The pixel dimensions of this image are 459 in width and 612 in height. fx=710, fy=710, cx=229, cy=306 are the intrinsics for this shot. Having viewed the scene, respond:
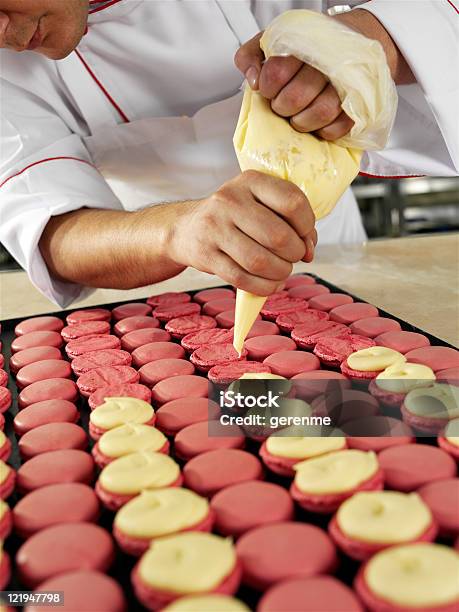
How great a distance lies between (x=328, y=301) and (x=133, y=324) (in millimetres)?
468

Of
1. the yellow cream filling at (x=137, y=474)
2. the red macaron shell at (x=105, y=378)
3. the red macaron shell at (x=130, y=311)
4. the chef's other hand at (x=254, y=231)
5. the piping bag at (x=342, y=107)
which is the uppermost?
the piping bag at (x=342, y=107)

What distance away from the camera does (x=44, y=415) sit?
4.06 feet

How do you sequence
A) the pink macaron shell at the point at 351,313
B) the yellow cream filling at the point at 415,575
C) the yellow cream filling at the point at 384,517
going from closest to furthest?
the yellow cream filling at the point at 415,575 → the yellow cream filling at the point at 384,517 → the pink macaron shell at the point at 351,313

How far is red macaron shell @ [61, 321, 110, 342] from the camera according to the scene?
165cm

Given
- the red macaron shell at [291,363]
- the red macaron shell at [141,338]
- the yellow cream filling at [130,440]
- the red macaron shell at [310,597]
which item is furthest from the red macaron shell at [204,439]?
the red macaron shell at [141,338]

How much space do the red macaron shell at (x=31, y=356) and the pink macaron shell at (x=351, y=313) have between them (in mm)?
623

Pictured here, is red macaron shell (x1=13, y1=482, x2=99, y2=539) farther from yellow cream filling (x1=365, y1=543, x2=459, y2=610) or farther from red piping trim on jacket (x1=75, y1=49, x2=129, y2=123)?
red piping trim on jacket (x1=75, y1=49, x2=129, y2=123)

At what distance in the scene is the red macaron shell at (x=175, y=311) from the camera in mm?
1725

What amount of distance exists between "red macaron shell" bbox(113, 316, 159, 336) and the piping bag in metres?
0.55

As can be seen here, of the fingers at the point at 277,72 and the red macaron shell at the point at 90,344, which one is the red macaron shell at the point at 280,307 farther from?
the fingers at the point at 277,72

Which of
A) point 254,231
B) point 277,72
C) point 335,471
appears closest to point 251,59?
point 277,72

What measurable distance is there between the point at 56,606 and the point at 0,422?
53 cm

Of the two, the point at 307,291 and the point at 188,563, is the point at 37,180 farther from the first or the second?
the point at 188,563

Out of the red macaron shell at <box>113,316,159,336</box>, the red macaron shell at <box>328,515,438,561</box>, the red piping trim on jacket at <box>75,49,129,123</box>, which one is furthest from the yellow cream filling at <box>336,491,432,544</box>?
the red piping trim on jacket at <box>75,49,129,123</box>
